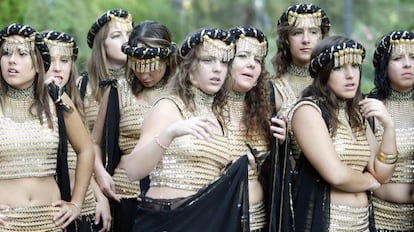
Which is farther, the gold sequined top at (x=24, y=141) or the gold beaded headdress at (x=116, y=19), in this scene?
the gold beaded headdress at (x=116, y=19)

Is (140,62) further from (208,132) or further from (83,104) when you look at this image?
(208,132)

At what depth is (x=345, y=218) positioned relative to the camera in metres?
6.12

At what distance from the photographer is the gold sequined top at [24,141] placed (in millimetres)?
5773

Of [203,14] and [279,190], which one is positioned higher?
[203,14]

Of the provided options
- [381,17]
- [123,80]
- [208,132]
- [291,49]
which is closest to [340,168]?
[208,132]

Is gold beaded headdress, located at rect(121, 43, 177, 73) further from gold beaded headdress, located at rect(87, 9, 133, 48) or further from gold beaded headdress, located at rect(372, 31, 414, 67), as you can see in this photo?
gold beaded headdress, located at rect(372, 31, 414, 67)

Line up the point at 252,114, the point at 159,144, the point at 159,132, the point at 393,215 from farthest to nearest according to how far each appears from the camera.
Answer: the point at 393,215 → the point at 252,114 → the point at 159,132 → the point at 159,144

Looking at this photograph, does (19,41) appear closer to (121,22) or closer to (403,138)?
(121,22)

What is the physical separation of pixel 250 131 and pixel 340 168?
2.13 feet

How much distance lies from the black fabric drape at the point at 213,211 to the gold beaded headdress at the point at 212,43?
635 mm

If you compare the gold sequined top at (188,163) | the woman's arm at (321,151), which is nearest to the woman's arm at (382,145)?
the woman's arm at (321,151)

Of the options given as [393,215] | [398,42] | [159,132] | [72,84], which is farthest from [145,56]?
[393,215]

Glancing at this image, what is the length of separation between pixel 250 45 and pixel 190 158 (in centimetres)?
103

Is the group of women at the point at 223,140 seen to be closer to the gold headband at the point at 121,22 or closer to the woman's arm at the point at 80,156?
the woman's arm at the point at 80,156
